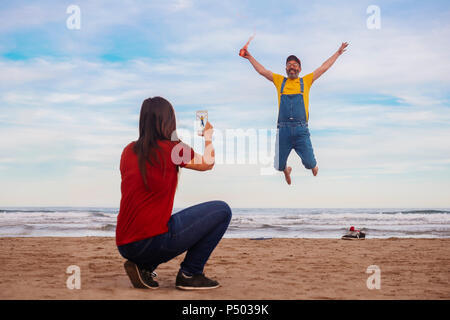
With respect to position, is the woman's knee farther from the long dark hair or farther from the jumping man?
the jumping man

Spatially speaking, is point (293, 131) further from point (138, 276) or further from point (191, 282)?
point (138, 276)

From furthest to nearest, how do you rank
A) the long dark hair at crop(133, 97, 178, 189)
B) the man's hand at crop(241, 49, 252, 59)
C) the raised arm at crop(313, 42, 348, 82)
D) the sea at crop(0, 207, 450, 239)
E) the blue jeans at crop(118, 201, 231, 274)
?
the sea at crop(0, 207, 450, 239) → the raised arm at crop(313, 42, 348, 82) → the man's hand at crop(241, 49, 252, 59) → the blue jeans at crop(118, 201, 231, 274) → the long dark hair at crop(133, 97, 178, 189)

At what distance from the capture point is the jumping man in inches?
238

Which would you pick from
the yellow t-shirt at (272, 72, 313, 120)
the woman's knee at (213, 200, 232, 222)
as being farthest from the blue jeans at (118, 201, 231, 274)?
the yellow t-shirt at (272, 72, 313, 120)

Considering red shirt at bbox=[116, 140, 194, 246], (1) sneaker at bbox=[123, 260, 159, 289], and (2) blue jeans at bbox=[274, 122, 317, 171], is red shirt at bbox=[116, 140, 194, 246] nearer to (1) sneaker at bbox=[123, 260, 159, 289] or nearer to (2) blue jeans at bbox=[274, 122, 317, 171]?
(1) sneaker at bbox=[123, 260, 159, 289]

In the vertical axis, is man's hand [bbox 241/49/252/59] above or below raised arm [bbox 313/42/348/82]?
above

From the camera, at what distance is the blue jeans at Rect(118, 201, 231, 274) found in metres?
3.59

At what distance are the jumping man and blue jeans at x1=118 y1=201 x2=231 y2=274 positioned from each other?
2.57 meters

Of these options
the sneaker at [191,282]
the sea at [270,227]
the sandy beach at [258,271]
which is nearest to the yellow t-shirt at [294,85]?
the sandy beach at [258,271]

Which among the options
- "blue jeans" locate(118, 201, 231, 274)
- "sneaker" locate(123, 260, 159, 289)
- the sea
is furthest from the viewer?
the sea

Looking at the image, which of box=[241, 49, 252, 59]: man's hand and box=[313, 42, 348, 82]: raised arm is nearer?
box=[241, 49, 252, 59]: man's hand

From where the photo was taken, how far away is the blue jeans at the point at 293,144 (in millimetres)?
6180

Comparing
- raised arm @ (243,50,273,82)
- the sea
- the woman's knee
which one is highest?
raised arm @ (243,50,273,82)
